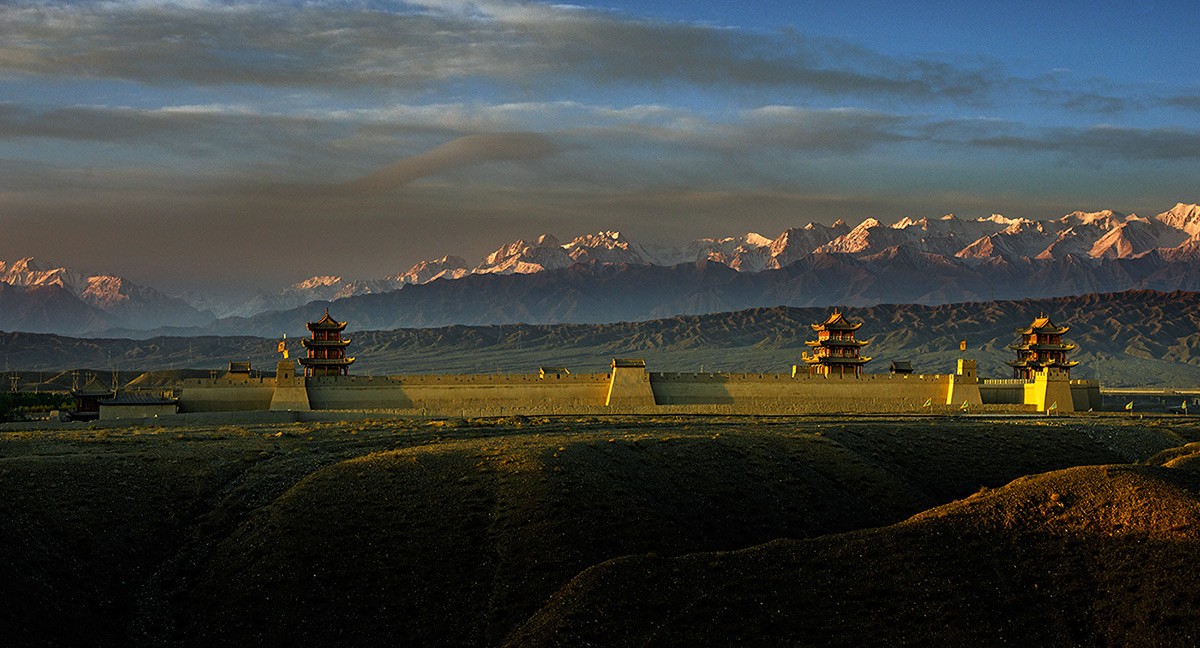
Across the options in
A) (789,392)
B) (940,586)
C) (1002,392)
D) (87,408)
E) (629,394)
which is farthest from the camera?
(1002,392)

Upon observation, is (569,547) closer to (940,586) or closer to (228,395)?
(940,586)

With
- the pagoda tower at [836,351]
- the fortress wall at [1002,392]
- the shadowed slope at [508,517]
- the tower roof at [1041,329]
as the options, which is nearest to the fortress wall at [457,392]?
the pagoda tower at [836,351]

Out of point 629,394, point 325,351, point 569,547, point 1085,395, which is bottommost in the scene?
point 569,547

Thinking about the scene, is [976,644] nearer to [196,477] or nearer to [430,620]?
[430,620]

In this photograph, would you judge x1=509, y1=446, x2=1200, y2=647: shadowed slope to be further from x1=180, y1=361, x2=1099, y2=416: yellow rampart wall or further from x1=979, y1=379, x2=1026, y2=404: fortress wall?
x1=979, y1=379, x2=1026, y2=404: fortress wall

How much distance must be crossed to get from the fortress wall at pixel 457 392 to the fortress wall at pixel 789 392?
788 centimetres

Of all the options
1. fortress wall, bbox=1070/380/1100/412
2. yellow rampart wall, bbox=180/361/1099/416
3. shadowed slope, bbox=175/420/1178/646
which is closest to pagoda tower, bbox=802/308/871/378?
yellow rampart wall, bbox=180/361/1099/416

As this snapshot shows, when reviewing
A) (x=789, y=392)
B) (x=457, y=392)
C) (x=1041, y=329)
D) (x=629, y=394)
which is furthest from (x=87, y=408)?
(x=1041, y=329)

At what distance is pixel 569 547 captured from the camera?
57.1m

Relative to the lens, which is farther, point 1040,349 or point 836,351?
point 1040,349

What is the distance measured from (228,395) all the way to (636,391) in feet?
132

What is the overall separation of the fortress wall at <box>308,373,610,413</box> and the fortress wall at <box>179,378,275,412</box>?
4.46 m

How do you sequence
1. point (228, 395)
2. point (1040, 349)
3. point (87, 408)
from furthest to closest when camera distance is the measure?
1. point (1040, 349)
2. point (228, 395)
3. point (87, 408)

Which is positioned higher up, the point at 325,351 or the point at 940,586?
the point at 325,351
